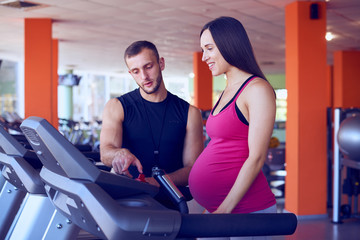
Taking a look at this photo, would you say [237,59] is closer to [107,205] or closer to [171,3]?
[107,205]

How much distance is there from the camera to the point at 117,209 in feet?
3.01

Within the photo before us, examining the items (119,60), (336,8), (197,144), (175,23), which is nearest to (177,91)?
(119,60)

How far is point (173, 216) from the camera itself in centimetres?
97

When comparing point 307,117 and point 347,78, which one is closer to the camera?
point 307,117

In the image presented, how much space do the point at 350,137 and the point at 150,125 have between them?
2800 millimetres

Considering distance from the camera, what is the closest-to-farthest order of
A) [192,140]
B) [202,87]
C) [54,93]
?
[192,140]
[54,93]
[202,87]

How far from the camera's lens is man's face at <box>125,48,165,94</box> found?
177cm

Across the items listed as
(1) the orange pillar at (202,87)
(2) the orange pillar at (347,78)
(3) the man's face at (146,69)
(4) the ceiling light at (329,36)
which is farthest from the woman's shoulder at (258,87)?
(2) the orange pillar at (347,78)

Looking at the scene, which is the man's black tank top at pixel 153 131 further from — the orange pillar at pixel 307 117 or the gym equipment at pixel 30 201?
the orange pillar at pixel 307 117

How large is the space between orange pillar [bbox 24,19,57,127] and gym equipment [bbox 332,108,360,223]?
13.3ft

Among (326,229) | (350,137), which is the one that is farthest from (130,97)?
(326,229)

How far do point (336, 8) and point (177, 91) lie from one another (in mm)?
13387

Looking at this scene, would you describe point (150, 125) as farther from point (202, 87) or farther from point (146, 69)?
point (202, 87)

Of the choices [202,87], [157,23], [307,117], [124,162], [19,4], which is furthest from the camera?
[202,87]
